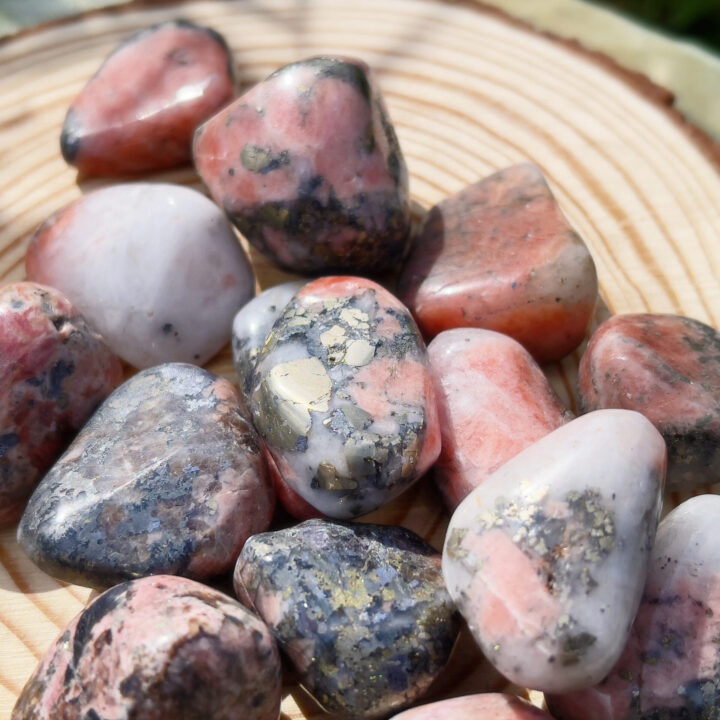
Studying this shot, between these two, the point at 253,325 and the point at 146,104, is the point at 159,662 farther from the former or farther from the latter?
the point at 146,104

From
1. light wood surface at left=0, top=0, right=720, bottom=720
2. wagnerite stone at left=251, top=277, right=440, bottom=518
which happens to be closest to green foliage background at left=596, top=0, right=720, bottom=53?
light wood surface at left=0, top=0, right=720, bottom=720

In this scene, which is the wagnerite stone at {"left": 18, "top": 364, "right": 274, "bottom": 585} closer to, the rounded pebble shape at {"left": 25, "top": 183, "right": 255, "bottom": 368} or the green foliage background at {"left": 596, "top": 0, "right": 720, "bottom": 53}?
the rounded pebble shape at {"left": 25, "top": 183, "right": 255, "bottom": 368}

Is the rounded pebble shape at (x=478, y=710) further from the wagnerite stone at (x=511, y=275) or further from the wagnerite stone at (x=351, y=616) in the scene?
the wagnerite stone at (x=511, y=275)

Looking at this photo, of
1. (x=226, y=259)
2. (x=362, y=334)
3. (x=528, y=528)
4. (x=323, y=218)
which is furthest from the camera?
(x=226, y=259)

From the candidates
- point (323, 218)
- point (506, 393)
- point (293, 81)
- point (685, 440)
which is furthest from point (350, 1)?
point (685, 440)

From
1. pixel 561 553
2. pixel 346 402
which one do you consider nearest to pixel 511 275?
pixel 346 402

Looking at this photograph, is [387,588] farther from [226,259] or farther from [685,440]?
[226,259]

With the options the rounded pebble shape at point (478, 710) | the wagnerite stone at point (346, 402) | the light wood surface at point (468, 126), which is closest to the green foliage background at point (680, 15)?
the light wood surface at point (468, 126)
